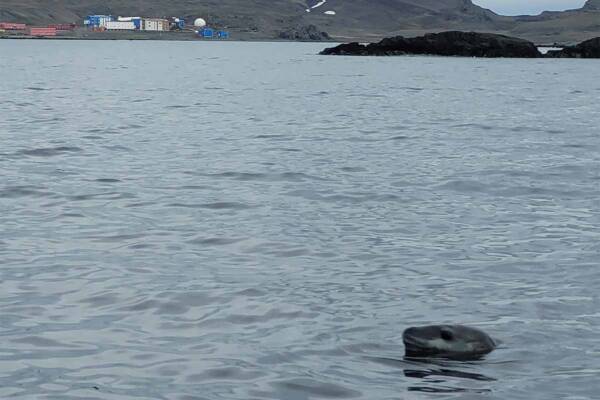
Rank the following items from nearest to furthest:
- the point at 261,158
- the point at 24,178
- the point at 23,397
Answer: the point at 23,397, the point at 24,178, the point at 261,158

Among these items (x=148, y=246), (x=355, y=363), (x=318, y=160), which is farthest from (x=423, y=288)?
(x=318, y=160)

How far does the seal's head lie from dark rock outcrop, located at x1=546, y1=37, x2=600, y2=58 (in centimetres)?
14761

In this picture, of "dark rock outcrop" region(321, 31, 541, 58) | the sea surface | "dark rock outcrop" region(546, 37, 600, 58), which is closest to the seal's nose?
the sea surface

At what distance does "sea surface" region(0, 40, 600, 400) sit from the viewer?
10.1 m

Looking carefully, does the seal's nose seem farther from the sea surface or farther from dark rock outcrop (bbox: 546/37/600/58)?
dark rock outcrop (bbox: 546/37/600/58)

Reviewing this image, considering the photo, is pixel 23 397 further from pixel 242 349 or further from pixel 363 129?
pixel 363 129

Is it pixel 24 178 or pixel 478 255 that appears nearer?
pixel 478 255

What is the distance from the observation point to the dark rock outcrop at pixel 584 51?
152 m

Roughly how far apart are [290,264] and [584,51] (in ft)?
488

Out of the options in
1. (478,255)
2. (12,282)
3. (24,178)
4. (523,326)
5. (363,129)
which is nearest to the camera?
(523,326)

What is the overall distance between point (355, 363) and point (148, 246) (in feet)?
19.4

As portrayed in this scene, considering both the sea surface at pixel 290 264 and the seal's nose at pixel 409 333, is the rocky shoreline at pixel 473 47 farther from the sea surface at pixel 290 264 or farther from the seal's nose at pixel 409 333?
the seal's nose at pixel 409 333

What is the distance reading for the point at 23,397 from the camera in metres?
9.27

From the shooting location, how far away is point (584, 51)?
512ft
